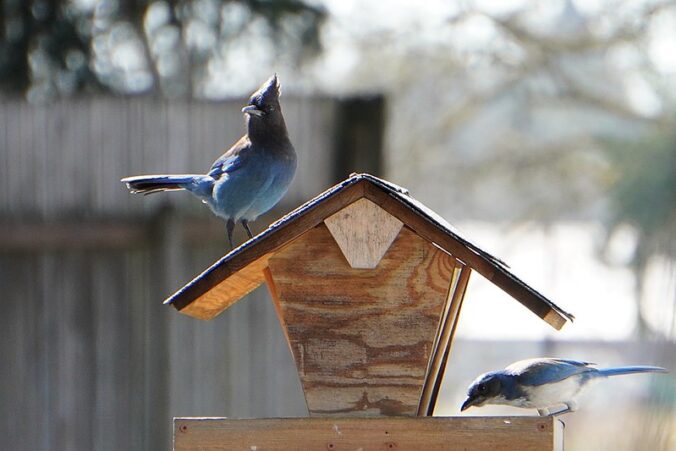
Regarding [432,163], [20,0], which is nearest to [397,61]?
[432,163]

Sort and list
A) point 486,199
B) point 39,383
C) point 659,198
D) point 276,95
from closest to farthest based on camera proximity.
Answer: point 276,95
point 39,383
point 659,198
point 486,199

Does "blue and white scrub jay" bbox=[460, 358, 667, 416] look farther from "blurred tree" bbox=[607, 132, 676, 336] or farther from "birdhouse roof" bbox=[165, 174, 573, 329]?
"blurred tree" bbox=[607, 132, 676, 336]

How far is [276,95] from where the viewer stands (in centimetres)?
429

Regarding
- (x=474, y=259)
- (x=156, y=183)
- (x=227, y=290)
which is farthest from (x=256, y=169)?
(x=474, y=259)

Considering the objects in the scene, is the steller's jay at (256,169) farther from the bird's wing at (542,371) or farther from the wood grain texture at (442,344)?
the bird's wing at (542,371)

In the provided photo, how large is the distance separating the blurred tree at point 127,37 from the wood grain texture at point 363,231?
4805 millimetres

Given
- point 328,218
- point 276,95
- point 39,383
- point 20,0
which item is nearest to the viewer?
point 328,218

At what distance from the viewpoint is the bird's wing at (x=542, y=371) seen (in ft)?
14.1

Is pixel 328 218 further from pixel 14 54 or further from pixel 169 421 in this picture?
pixel 14 54

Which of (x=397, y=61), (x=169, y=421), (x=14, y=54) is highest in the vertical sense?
(x=397, y=61)

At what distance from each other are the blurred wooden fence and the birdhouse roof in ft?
9.96

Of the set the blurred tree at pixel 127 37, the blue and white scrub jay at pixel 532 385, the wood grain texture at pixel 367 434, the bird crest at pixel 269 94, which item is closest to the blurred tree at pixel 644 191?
the blurred tree at pixel 127 37

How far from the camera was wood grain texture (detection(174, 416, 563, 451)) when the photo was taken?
3359mm

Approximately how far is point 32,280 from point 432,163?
1179 centimetres
